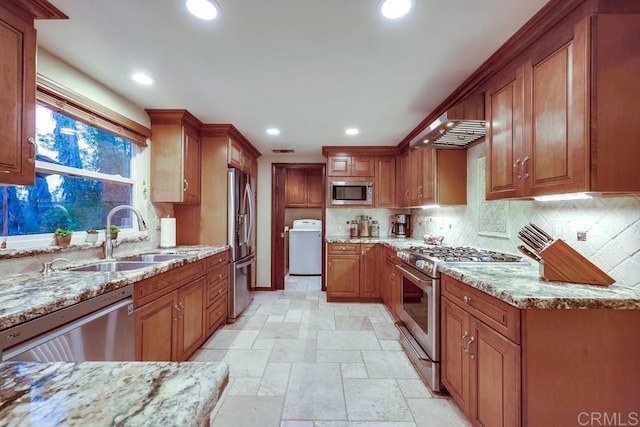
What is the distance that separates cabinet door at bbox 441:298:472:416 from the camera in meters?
1.64

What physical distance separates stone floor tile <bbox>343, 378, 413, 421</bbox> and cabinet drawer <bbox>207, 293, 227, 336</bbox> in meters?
1.48

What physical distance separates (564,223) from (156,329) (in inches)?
109

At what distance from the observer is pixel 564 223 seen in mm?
1715

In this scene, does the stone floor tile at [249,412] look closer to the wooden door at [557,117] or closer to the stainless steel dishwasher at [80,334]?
the stainless steel dishwasher at [80,334]

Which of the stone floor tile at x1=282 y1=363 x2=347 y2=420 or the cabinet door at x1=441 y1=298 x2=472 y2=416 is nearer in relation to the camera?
the cabinet door at x1=441 y1=298 x2=472 y2=416

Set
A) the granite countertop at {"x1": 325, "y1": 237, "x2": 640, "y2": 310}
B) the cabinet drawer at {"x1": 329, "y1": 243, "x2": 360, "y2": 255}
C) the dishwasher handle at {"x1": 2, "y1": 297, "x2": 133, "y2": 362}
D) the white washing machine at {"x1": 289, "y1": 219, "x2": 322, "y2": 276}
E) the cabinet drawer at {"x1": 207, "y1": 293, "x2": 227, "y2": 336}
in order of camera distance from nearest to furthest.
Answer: the dishwasher handle at {"x1": 2, "y1": 297, "x2": 133, "y2": 362}
the granite countertop at {"x1": 325, "y1": 237, "x2": 640, "y2": 310}
the cabinet drawer at {"x1": 207, "y1": 293, "x2": 227, "y2": 336}
the cabinet drawer at {"x1": 329, "y1": 243, "x2": 360, "y2": 255}
the white washing machine at {"x1": 289, "y1": 219, "x2": 322, "y2": 276}

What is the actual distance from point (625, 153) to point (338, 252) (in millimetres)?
3098

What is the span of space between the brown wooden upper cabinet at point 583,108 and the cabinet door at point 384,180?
264cm

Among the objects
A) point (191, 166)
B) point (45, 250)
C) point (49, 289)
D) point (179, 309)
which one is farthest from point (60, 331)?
point (191, 166)

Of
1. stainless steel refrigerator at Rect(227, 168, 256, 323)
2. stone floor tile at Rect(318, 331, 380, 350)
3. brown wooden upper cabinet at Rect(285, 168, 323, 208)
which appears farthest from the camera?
brown wooden upper cabinet at Rect(285, 168, 323, 208)

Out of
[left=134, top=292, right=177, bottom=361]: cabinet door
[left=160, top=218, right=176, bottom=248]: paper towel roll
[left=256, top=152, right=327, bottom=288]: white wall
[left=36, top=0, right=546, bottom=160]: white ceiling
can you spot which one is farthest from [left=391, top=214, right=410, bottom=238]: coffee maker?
[left=134, top=292, right=177, bottom=361]: cabinet door

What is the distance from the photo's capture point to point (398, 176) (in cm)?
421

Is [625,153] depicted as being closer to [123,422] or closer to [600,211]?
[600,211]

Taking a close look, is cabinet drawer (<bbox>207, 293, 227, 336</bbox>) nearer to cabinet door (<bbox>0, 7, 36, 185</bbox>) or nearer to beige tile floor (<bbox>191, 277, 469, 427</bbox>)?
beige tile floor (<bbox>191, 277, 469, 427</bbox>)
